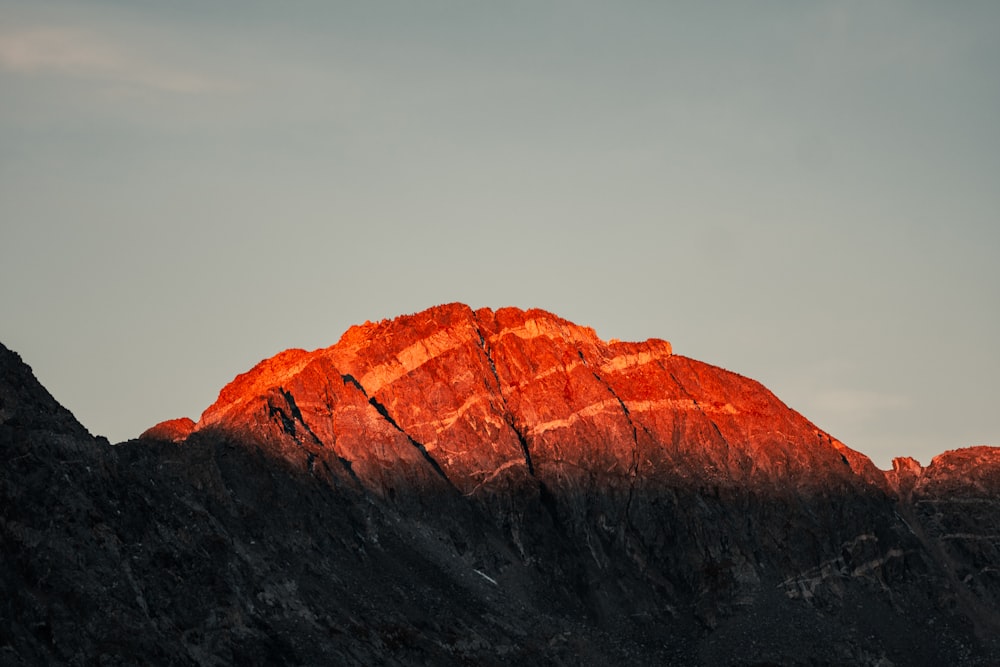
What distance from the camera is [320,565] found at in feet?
→ 596

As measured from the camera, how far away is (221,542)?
570 feet

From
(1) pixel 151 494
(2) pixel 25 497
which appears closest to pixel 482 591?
(1) pixel 151 494

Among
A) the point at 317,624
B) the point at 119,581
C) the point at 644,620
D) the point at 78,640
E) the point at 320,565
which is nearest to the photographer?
the point at 78,640

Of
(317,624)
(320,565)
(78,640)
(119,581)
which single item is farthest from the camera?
(320,565)

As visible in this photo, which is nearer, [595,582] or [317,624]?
[317,624]

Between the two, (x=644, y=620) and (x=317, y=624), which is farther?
(x=644, y=620)

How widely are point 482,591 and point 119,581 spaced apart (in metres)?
45.8

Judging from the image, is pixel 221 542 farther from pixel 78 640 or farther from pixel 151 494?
pixel 78 640

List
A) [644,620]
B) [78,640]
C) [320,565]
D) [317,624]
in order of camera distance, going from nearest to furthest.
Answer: [78,640] < [317,624] < [320,565] < [644,620]

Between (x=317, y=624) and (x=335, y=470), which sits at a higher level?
(x=335, y=470)

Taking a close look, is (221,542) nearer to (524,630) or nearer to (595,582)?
(524,630)

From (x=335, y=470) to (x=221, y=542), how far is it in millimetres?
26731

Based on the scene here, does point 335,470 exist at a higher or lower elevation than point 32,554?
higher

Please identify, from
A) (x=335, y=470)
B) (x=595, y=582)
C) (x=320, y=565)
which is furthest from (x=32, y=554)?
(x=595, y=582)
